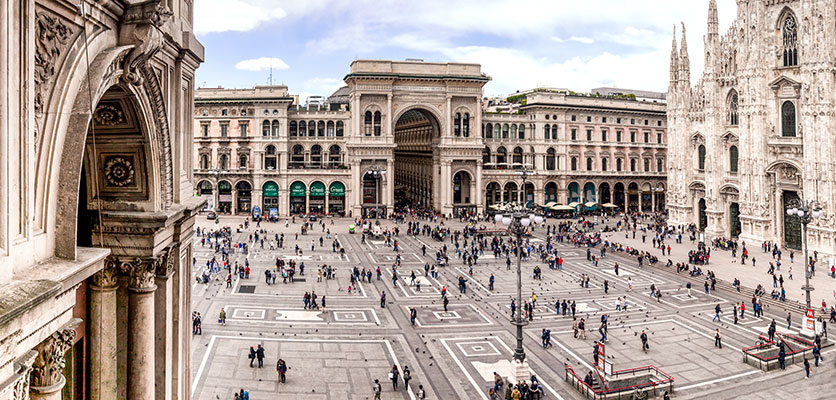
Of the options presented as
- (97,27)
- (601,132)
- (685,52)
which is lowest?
(97,27)

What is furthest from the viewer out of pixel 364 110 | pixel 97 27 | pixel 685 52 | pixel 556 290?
pixel 364 110

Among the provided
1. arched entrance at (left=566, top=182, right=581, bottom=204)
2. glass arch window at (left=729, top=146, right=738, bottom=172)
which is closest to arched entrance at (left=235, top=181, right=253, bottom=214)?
arched entrance at (left=566, top=182, right=581, bottom=204)

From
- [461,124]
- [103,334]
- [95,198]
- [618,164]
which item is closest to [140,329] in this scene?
[103,334]

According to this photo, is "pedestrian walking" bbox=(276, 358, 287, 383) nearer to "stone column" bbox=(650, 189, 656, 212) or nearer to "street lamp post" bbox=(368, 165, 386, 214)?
"street lamp post" bbox=(368, 165, 386, 214)

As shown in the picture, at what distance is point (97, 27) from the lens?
6.82 metres

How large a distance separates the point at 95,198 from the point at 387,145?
60693 mm

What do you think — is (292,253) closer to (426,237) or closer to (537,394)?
(426,237)

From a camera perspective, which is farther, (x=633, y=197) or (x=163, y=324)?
(x=633, y=197)

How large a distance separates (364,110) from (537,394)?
52.9m

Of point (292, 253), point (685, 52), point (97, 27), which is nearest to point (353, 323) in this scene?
point (292, 253)

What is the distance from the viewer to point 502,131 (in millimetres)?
77750

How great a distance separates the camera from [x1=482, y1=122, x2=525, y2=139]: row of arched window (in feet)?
252

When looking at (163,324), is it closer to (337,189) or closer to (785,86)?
(785,86)

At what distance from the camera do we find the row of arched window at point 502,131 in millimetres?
76750
